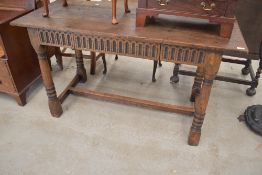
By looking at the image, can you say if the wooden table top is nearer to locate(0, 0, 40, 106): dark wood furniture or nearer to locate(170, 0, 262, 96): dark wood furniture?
locate(0, 0, 40, 106): dark wood furniture

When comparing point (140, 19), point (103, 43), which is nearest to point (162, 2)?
point (140, 19)

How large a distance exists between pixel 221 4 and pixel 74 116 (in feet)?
4.67

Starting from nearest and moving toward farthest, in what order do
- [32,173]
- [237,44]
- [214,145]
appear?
1. [237,44]
2. [32,173]
3. [214,145]

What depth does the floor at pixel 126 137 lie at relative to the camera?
1.61 metres

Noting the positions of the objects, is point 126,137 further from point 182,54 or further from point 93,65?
point 93,65

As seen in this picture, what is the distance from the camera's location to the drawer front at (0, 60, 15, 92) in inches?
73.2

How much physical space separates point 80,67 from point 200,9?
4.48 feet

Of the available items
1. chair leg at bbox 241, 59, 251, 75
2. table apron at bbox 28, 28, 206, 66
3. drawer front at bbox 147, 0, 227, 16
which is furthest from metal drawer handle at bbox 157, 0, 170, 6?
chair leg at bbox 241, 59, 251, 75

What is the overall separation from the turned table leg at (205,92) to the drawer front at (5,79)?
59.4 inches

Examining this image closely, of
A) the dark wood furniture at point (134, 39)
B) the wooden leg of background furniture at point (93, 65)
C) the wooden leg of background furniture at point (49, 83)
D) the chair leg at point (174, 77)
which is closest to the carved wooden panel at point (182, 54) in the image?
the dark wood furniture at point (134, 39)

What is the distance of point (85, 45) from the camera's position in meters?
1.46

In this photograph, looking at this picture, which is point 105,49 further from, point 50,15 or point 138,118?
point 138,118

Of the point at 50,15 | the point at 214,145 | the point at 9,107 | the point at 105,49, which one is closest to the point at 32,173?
the point at 9,107

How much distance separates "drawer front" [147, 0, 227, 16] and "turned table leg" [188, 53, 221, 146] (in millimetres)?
245
